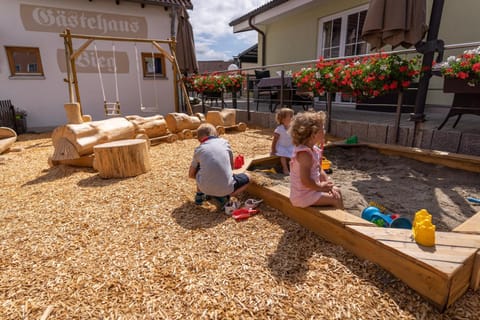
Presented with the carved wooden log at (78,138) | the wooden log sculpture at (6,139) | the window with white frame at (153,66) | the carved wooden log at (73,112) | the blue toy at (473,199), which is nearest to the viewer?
the blue toy at (473,199)

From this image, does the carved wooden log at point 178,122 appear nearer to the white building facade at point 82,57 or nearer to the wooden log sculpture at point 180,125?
the wooden log sculpture at point 180,125

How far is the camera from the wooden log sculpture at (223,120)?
700 cm

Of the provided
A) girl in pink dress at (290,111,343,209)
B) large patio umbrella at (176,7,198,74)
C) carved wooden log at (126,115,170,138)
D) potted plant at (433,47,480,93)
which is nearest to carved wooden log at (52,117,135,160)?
carved wooden log at (126,115,170,138)

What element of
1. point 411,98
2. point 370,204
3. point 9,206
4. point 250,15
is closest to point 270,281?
point 370,204

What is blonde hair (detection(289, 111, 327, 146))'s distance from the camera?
2.12m

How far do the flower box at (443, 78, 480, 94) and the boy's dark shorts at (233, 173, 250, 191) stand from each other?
3.21 metres

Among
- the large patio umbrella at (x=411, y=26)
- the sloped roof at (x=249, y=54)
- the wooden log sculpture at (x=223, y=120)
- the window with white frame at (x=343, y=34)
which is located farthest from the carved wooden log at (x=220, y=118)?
the sloped roof at (x=249, y=54)

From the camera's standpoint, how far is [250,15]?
10805mm

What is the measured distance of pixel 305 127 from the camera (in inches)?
83.2

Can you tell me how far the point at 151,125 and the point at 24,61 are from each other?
5734 millimetres

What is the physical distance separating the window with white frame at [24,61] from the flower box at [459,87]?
33.8 feet

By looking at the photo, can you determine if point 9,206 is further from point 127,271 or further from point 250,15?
point 250,15

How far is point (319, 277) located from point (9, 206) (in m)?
3.31

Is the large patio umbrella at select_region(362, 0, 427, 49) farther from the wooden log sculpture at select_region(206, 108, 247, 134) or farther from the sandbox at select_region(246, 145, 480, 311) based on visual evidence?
the wooden log sculpture at select_region(206, 108, 247, 134)
